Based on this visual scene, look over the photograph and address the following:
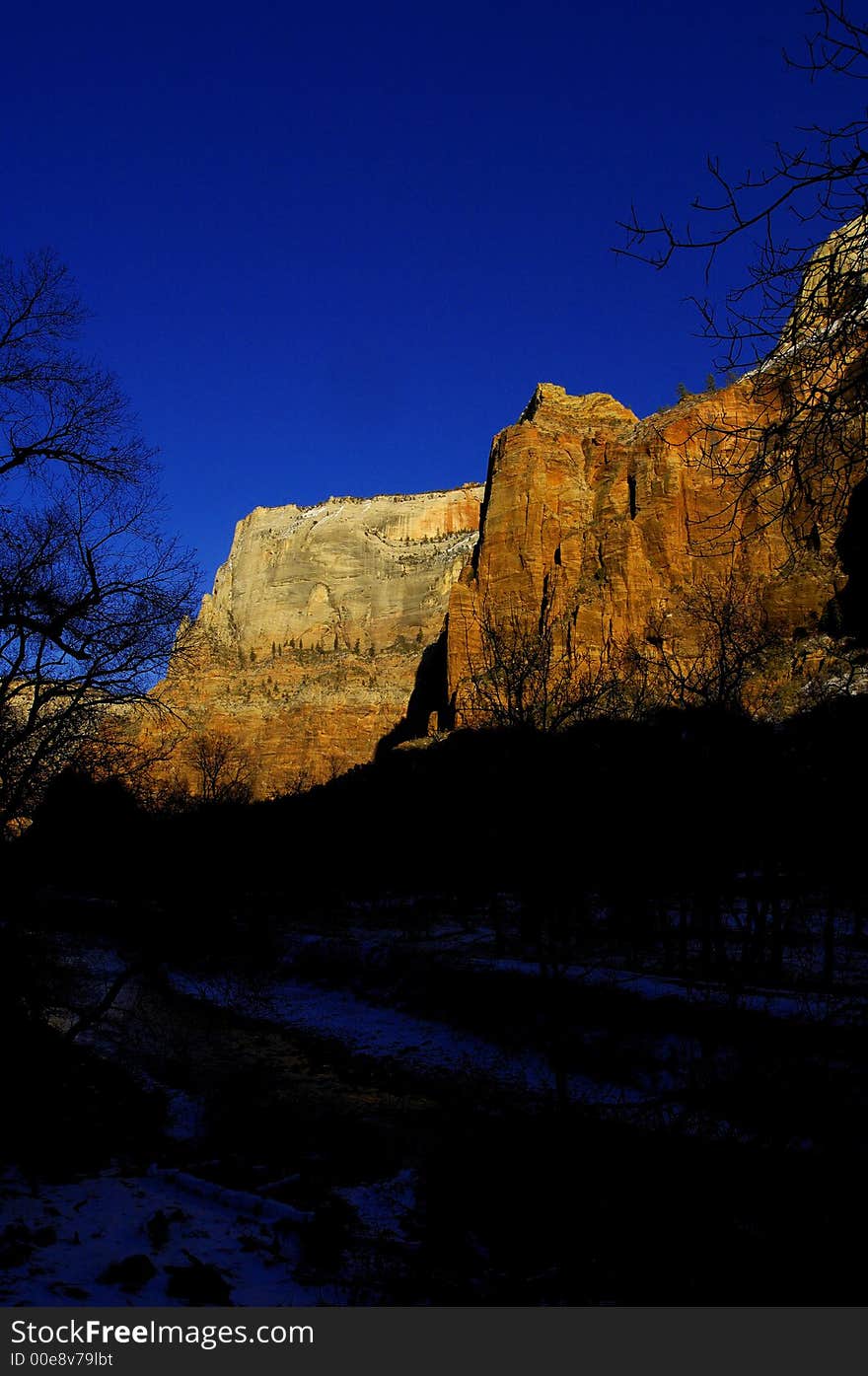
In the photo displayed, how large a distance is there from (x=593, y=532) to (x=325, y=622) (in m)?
76.1

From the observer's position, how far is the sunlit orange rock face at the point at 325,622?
103 m

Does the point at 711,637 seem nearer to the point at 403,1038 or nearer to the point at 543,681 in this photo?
the point at 543,681

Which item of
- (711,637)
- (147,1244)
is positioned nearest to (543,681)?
(711,637)

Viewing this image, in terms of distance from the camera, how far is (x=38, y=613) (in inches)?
345

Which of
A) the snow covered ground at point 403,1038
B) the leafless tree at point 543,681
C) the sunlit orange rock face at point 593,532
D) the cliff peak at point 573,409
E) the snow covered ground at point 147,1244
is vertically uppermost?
the cliff peak at point 573,409

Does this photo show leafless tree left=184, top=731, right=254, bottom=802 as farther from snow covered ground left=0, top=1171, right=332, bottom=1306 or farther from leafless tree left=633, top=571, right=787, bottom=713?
snow covered ground left=0, top=1171, right=332, bottom=1306

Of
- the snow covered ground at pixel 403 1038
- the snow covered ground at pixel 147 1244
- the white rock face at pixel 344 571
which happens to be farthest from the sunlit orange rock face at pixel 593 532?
the white rock face at pixel 344 571

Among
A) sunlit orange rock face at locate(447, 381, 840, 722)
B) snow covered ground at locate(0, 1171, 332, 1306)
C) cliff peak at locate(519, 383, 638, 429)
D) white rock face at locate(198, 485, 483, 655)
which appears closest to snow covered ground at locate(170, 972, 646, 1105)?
snow covered ground at locate(0, 1171, 332, 1306)

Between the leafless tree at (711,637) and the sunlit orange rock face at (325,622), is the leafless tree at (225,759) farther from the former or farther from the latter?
the leafless tree at (711,637)

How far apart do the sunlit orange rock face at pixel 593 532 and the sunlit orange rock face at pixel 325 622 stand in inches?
1320

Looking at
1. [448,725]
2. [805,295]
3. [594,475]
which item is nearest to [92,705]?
[805,295]

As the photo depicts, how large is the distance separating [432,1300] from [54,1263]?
2.75 meters

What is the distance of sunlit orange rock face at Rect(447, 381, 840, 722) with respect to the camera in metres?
61.4

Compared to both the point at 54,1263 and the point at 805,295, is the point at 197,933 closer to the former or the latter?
the point at 54,1263
